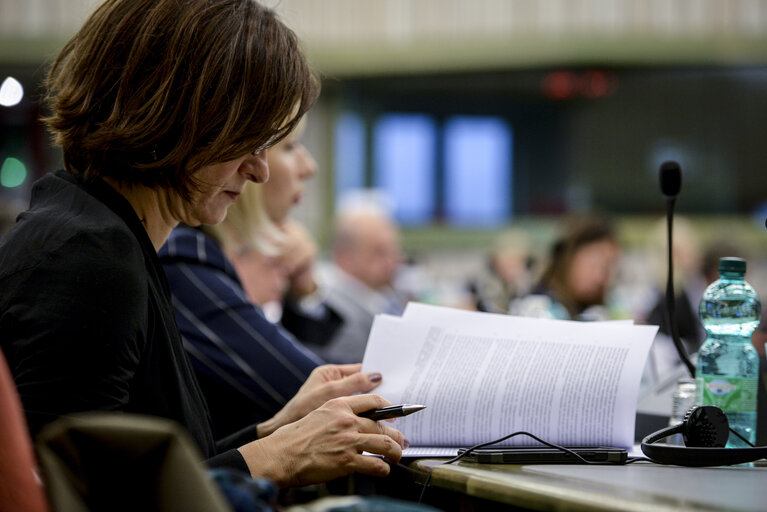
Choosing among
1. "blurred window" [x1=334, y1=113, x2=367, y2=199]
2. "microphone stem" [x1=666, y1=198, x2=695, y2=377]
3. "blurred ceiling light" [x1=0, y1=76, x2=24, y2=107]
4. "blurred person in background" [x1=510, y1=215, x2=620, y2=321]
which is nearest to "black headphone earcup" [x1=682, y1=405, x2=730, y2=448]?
"microphone stem" [x1=666, y1=198, x2=695, y2=377]

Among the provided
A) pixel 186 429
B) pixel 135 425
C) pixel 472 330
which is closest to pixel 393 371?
pixel 472 330

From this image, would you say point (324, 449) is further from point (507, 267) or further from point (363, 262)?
point (507, 267)

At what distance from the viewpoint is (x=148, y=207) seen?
1292 mm

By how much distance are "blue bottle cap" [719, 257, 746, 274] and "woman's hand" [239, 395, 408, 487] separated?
1.91 ft

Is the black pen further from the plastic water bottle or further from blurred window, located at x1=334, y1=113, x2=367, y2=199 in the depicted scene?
blurred window, located at x1=334, y1=113, x2=367, y2=199

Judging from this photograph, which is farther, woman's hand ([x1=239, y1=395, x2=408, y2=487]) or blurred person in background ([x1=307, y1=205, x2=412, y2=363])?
blurred person in background ([x1=307, y1=205, x2=412, y2=363])

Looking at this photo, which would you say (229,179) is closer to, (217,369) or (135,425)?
(217,369)

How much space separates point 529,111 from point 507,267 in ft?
4.46

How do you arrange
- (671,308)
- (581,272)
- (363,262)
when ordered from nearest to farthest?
(671,308) < (581,272) < (363,262)

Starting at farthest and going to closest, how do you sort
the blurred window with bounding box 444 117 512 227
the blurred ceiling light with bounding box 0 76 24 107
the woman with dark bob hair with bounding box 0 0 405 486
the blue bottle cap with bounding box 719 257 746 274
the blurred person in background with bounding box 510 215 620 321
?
the blurred window with bounding box 444 117 512 227 → the blurred person in background with bounding box 510 215 620 321 → the blurred ceiling light with bounding box 0 76 24 107 → the blue bottle cap with bounding box 719 257 746 274 → the woman with dark bob hair with bounding box 0 0 405 486

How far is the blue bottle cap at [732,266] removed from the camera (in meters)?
1.40

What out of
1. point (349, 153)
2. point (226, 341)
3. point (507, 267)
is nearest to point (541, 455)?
point (226, 341)

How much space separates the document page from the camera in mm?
1229

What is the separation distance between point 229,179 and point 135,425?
670mm
